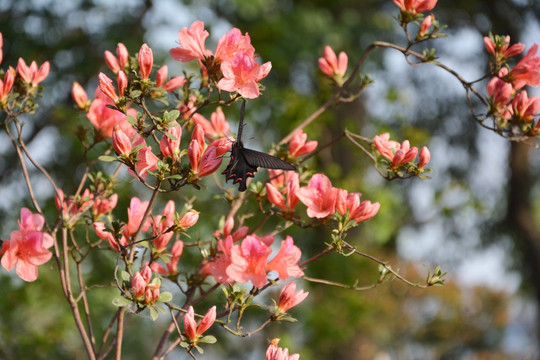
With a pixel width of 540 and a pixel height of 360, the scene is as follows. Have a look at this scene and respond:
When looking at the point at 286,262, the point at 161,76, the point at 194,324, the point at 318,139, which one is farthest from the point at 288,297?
the point at 318,139

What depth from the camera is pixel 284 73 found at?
5578 mm

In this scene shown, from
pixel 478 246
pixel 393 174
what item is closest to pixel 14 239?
pixel 393 174

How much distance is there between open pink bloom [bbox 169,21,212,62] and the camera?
44.4 inches

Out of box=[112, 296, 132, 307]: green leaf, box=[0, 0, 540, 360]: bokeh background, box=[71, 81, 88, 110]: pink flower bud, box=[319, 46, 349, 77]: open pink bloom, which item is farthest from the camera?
box=[0, 0, 540, 360]: bokeh background

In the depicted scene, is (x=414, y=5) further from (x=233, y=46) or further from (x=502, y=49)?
(x=233, y=46)

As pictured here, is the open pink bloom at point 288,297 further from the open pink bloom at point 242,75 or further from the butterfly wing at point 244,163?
the open pink bloom at point 242,75

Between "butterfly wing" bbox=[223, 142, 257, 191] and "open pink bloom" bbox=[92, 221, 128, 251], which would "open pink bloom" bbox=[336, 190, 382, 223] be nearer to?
"butterfly wing" bbox=[223, 142, 257, 191]

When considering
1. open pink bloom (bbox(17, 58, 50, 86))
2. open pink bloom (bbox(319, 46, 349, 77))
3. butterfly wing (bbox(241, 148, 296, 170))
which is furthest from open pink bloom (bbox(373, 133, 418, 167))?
open pink bloom (bbox(17, 58, 50, 86))

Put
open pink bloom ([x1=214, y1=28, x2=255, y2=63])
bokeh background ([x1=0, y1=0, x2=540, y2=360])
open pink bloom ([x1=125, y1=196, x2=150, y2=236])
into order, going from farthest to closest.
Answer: bokeh background ([x1=0, y1=0, x2=540, y2=360]) < open pink bloom ([x1=125, y1=196, x2=150, y2=236]) < open pink bloom ([x1=214, y1=28, x2=255, y2=63])

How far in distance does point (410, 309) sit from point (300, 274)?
10.7 m

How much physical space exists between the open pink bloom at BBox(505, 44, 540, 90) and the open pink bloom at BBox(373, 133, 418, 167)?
33 cm

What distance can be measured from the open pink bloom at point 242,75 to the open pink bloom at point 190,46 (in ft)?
0.37

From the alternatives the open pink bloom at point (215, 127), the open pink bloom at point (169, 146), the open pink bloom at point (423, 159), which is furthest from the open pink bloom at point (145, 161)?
the open pink bloom at point (423, 159)

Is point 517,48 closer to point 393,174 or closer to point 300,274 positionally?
point 393,174
